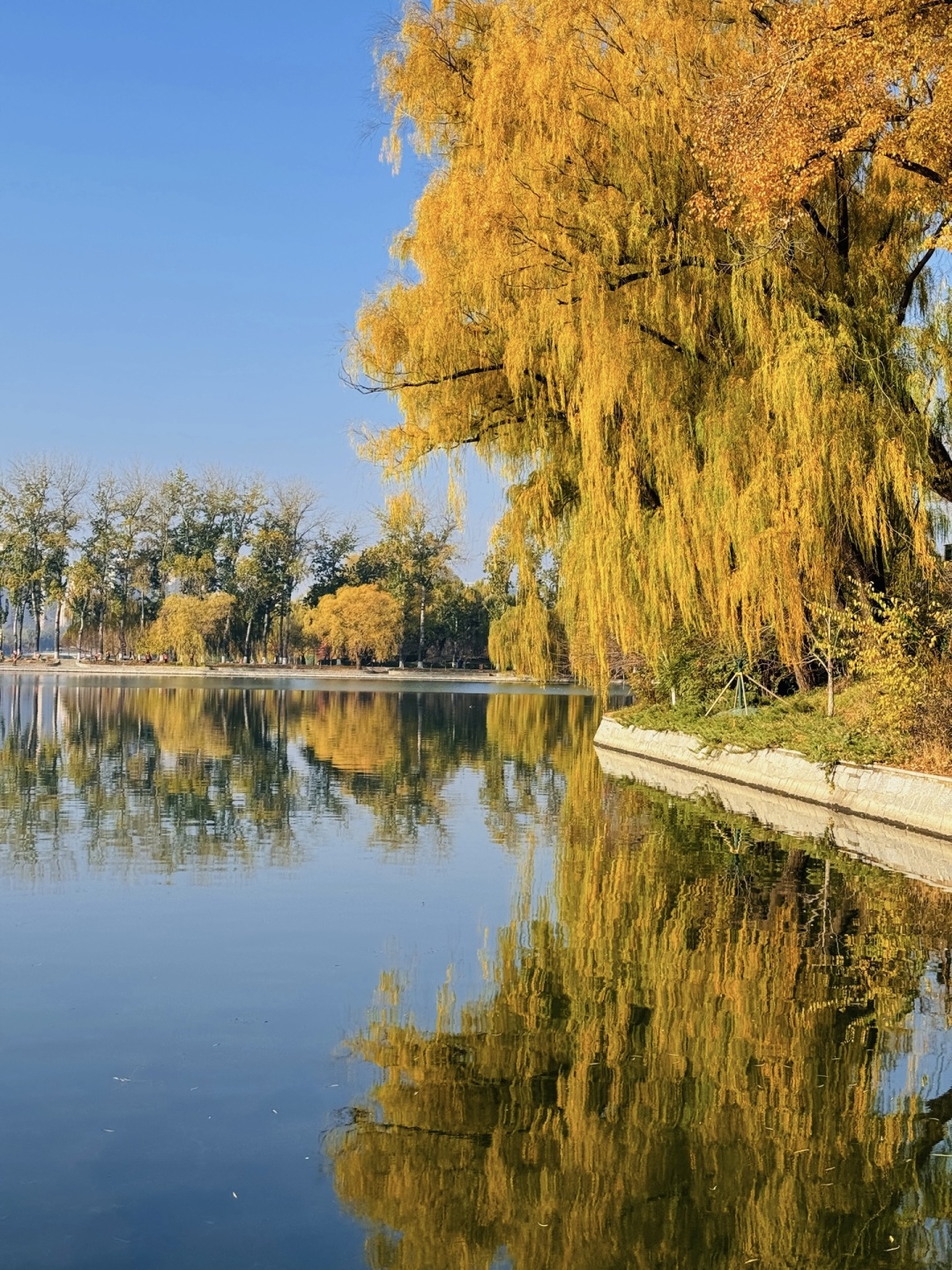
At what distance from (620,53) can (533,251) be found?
254cm

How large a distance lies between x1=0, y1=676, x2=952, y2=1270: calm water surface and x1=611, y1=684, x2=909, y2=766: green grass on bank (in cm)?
319

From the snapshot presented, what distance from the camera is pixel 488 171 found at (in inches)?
625

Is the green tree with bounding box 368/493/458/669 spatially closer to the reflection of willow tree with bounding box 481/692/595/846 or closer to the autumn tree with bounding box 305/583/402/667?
the autumn tree with bounding box 305/583/402/667

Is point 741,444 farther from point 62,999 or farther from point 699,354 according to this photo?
point 62,999

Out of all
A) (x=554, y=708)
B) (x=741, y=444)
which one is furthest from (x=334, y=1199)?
(x=554, y=708)

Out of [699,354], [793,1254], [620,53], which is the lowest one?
[793,1254]

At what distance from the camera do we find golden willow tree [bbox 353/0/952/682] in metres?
14.4

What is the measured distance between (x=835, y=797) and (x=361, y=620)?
228 ft

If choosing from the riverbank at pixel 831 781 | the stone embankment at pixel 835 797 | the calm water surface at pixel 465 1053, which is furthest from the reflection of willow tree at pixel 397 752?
the riverbank at pixel 831 781

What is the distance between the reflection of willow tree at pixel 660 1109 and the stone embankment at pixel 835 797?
11.2 feet

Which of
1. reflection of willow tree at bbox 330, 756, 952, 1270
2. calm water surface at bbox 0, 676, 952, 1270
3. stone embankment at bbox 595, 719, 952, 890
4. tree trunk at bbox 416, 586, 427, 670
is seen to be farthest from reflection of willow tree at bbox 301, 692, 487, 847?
tree trunk at bbox 416, 586, 427, 670

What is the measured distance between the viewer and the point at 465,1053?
591cm

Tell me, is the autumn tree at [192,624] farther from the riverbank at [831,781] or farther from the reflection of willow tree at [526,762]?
the riverbank at [831,781]

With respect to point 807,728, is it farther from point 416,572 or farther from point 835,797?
point 416,572
